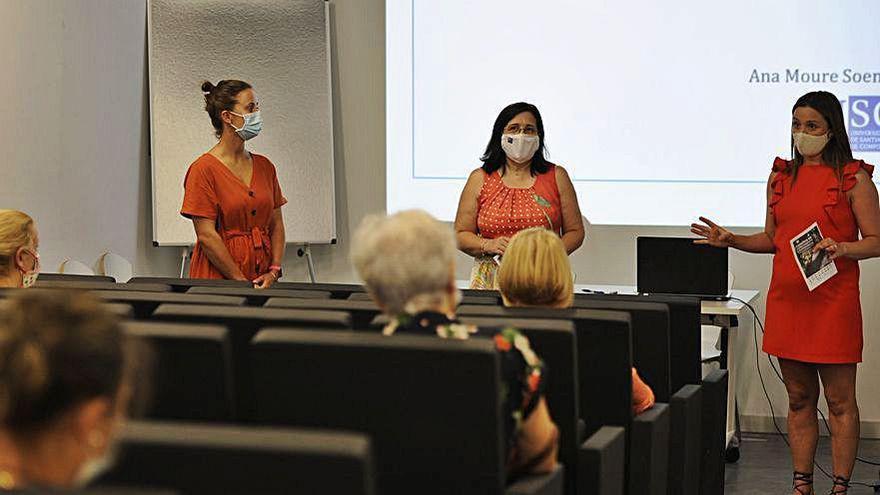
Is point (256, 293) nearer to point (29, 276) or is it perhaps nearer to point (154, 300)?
point (154, 300)

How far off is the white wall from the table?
75cm

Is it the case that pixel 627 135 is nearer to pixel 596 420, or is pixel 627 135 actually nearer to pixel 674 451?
pixel 674 451

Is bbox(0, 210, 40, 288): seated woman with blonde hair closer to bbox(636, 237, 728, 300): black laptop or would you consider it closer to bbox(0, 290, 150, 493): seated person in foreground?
bbox(0, 290, 150, 493): seated person in foreground

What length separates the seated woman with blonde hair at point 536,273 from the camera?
10.7 ft

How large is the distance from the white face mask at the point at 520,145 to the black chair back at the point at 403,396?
304 cm

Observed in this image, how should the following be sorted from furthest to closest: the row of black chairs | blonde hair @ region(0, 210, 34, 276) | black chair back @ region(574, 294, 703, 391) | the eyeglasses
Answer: the eyeglasses
black chair back @ region(574, 294, 703, 391)
blonde hair @ region(0, 210, 34, 276)
the row of black chairs

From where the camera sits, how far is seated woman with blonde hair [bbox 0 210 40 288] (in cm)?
384

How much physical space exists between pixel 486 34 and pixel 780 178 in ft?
8.70

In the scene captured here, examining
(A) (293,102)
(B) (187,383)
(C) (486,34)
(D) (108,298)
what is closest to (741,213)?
(C) (486,34)

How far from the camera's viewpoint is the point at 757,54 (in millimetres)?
6938

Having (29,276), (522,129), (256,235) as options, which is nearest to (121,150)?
(256,235)

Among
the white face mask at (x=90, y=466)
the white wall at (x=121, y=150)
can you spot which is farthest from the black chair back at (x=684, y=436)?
the white wall at (x=121, y=150)

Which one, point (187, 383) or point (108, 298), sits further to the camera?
point (108, 298)

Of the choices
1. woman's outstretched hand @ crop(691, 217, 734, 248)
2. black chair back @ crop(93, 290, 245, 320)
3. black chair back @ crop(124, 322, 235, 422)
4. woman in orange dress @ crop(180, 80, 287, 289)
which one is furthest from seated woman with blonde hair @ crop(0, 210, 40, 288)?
woman's outstretched hand @ crop(691, 217, 734, 248)
